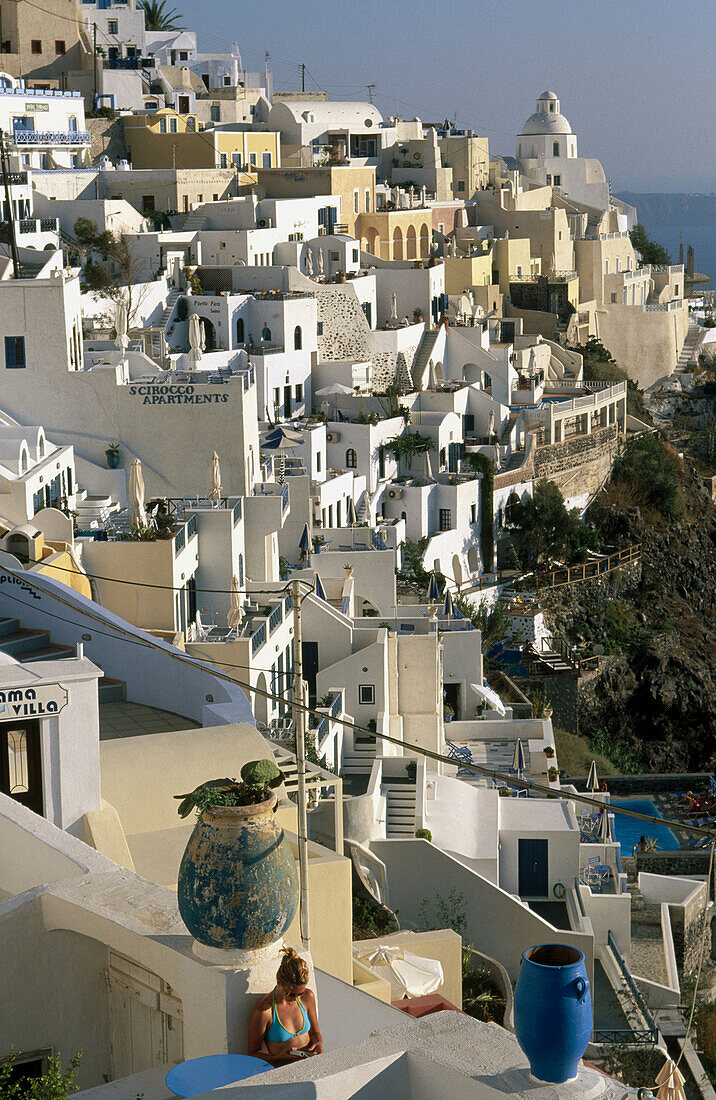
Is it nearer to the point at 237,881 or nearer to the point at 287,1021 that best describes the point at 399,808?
the point at 237,881

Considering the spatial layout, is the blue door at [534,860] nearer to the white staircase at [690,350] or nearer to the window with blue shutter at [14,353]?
the window with blue shutter at [14,353]

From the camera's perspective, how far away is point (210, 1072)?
6188 millimetres

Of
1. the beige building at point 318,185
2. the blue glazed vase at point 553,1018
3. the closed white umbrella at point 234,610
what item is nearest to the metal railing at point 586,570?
the beige building at point 318,185

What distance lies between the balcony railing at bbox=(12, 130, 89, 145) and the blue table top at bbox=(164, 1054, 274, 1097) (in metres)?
38.2

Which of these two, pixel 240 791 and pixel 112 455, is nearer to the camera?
pixel 240 791

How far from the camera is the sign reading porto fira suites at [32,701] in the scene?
10.1 meters

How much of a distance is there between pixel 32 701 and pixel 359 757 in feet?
39.9

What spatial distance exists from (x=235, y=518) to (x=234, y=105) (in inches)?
1471

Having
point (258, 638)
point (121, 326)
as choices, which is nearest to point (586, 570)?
point (121, 326)

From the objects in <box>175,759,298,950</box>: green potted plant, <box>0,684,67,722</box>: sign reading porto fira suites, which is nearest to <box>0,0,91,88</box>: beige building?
<box>0,684,67,722</box>: sign reading porto fira suites

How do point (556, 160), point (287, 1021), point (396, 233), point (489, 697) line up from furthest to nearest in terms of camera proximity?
point (556, 160), point (396, 233), point (489, 697), point (287, 1021)

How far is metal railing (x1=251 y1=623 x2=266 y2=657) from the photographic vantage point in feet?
64.4

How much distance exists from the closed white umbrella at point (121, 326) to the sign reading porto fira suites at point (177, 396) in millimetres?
Result: 2672

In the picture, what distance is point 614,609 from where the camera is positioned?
136 feet
